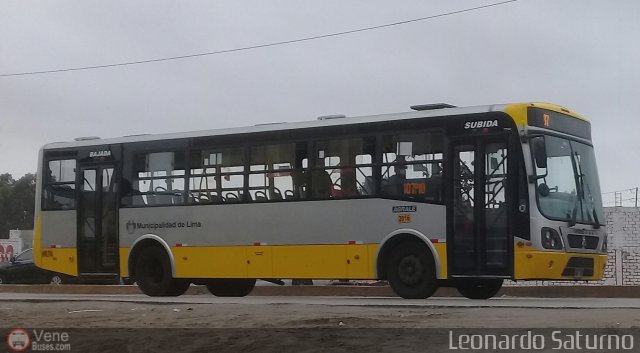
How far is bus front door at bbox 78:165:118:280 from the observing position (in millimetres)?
20938

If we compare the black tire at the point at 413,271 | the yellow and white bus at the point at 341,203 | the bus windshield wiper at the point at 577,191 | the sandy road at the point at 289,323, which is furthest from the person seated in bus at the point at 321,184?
the bus windshield wiper at the point at 577,191

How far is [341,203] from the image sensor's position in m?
18.0

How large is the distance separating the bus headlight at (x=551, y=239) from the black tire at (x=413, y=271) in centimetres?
192

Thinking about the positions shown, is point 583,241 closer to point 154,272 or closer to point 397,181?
point 397,181

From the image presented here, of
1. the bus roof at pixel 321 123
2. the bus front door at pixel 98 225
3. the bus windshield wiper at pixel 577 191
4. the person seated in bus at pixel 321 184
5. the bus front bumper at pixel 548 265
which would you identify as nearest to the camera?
the bus front bumper at pixel 548 265

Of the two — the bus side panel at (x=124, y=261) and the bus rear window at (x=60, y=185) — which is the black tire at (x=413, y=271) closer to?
the bus side panel at (x=124, y=261)

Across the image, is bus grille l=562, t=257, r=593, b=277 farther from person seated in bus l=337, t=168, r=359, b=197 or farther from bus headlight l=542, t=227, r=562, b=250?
person seated in bus l=337, t=168, r=359, b=197

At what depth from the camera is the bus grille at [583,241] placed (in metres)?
16.4

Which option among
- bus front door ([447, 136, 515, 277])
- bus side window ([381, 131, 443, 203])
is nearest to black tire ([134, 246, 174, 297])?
bus side window ([381, 131, 443, 203])

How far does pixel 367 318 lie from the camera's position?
12109 mm

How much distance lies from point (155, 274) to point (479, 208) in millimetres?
7272

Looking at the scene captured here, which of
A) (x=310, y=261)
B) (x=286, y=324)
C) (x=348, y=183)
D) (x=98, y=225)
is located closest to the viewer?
(x=286, y=324)

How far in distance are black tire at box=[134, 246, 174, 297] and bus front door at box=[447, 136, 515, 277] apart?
6.33 metres

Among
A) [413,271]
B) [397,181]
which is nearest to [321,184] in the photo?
[397,181]
